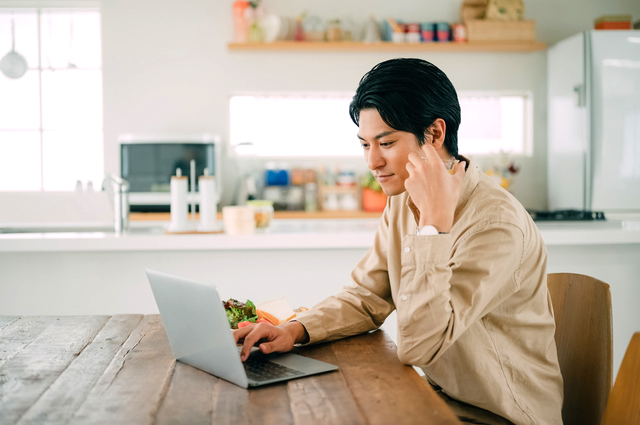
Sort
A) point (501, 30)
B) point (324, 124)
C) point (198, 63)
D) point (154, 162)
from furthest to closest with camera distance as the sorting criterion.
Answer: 1. point (324, 124)
2. point (198, 63)
3. point (501, 30)
4. point (154, 162)

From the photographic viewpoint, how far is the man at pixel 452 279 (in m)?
1.04

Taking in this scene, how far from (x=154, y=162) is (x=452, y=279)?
3.59 metres

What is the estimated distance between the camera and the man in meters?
1.04

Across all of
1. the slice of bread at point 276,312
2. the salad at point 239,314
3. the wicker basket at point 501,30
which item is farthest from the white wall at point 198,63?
the salad at point 239,314

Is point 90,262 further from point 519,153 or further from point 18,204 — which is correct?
point 519,153

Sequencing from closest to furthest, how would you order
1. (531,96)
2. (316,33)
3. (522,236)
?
(522,236) < (316,33) < (531,96)

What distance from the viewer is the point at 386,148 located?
4.04 feet

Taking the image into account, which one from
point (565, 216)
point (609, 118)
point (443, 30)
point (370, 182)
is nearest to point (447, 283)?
point (565, 216)

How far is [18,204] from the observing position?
15.9 ft

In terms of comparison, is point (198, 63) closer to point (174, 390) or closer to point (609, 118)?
point (609, 118)

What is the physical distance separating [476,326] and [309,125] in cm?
395

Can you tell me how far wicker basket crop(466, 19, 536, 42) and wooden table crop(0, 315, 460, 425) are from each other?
3.89m

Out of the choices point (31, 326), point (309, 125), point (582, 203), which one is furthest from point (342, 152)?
point (31, 326)

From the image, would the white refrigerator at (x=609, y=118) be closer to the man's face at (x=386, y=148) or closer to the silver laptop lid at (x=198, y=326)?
the man's face at (x=386, y=148)
